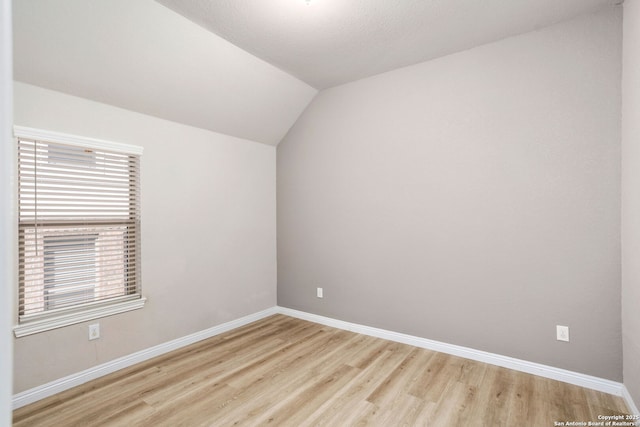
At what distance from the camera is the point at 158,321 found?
10.0ft

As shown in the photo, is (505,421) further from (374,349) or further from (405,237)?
(405,237)

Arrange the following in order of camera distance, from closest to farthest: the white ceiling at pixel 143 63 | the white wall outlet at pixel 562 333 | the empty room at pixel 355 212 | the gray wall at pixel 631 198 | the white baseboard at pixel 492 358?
the gray wall at pixel 631 198, the white ceiling at pixel 143 63, the empty room at pixel 355 212, the white baseboard at pixel 492 358, the white wall outlet at pixel 562 333

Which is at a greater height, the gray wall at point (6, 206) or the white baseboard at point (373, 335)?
the gray wall at point (6, 206)

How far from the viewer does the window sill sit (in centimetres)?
229

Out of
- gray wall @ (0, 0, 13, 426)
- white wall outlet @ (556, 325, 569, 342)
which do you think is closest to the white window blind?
gray wall @ (0, 0, 13, 426)

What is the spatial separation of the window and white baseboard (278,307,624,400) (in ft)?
6.91

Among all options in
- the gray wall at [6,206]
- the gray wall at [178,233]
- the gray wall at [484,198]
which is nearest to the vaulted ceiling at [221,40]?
the gray wall at [178,233]

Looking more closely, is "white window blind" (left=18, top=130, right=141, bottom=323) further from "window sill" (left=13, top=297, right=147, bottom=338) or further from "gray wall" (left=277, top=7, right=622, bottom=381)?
"gray wall" (left=277, top=7, right=622, bottom=381)

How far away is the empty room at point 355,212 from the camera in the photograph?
2.26 m

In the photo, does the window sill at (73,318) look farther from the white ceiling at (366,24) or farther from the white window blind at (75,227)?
the white ceiling at (366,24)

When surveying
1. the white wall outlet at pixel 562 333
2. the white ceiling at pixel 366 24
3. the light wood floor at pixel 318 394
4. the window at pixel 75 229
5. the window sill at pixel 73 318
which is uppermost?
the white ceiling at pixel 366 24

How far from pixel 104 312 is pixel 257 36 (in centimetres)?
256

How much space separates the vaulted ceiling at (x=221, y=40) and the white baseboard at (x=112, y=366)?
2127 millimetres

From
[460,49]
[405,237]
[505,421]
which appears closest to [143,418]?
[505,421]
